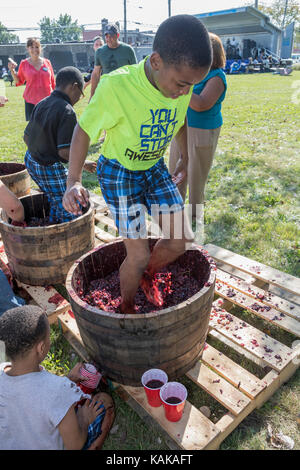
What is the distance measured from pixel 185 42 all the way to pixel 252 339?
2056mm

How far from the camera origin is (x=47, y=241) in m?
3.03

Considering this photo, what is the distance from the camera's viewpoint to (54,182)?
3588 millimetres

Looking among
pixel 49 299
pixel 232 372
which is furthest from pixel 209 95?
pixel 232 372

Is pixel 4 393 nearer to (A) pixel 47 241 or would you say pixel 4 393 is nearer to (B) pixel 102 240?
(A) pixel 47 241

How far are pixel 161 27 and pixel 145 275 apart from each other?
162 centimetres

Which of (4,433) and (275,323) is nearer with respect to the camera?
(4,433)

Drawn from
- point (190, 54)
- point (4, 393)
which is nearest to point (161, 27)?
point (190, 54)

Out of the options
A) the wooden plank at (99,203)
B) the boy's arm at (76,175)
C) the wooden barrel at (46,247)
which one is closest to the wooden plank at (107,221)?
the wooden plank at (99,203)

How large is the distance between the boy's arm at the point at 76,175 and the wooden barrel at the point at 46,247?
3.18 ft

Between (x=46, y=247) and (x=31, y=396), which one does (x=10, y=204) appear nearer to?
(x=46, y=247)

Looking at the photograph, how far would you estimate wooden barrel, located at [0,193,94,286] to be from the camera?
2.99 metres

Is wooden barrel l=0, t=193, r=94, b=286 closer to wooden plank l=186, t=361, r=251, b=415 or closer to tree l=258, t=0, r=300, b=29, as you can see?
wooden plank l=186, t=361, r=251, b=415

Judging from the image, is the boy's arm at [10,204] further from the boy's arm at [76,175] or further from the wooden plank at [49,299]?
the boy's arm at [76,175]

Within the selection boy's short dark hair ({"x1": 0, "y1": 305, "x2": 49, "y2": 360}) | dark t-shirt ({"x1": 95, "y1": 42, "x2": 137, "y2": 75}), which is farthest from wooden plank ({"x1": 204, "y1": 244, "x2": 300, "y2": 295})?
dark t-shirt ({"x1": 95, "y1": 42, "x2": 137, "y2": 75})
